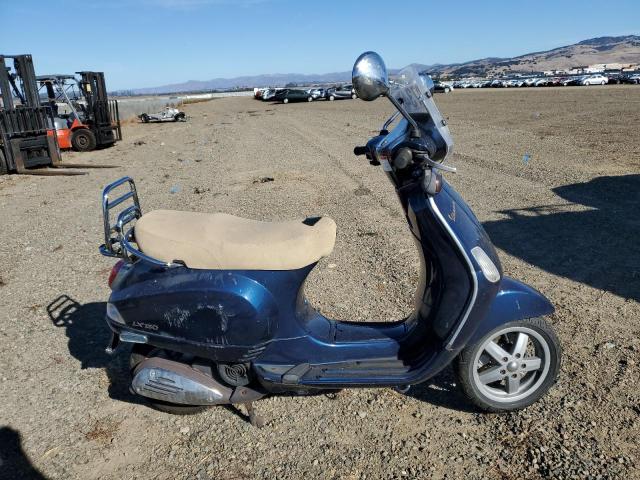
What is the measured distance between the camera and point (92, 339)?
3.88 meters

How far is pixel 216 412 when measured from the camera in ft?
9.99

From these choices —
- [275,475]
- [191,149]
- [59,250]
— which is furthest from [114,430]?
[191,149]

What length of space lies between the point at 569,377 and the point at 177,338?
231 cm

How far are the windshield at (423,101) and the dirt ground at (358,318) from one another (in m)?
1.48

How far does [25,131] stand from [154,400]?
1161 cm

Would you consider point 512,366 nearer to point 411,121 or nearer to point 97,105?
point 411,121

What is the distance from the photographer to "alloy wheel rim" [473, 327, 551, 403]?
2754mm

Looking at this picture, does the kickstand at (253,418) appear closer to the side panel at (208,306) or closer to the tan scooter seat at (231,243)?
the side panel at (208,306)

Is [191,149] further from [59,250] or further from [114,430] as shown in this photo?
[114,430]

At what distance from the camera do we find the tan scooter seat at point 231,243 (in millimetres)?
2496

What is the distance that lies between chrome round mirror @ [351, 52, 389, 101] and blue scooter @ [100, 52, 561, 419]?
6cm

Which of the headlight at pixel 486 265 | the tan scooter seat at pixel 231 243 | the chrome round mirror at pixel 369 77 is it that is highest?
the chrome round mirror at pixel 369 77

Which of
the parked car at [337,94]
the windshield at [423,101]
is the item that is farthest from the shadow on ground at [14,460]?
the parked car at [337,94]

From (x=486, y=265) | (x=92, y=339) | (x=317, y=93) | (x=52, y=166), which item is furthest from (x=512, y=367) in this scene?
(x=317, y=93)
